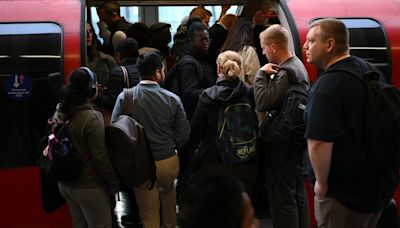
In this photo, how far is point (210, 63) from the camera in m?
4.74

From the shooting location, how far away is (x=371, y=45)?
14.6 ft

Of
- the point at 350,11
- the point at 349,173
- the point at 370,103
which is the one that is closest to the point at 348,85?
the point at 370,103

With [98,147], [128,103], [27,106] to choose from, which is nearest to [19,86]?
[27,106]

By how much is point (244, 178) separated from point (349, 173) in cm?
123

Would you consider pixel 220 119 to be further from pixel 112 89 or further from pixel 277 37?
pixel 112 89

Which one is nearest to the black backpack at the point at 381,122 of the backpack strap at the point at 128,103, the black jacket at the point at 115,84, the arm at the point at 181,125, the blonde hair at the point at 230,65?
the blonde hair at the point at 230,65

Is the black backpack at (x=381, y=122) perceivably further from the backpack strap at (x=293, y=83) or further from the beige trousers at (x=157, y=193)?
the beige trousers at (x=157, y=193)

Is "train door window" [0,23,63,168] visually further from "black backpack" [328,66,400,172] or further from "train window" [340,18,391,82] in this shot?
"train window" [340,18,391,82]

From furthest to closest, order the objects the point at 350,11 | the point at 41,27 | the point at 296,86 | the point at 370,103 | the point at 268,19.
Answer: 1. the point at 268,19
2. the point at 350,11
3. the point at 41,27
4. the point at 296,86
5. the point at 370,103

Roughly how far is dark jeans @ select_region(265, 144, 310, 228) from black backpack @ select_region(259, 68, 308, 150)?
18 cm

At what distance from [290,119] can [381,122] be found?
0.86 metres

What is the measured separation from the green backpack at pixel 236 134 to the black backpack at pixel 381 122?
3.83ft

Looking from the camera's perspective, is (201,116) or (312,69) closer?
(201,116)

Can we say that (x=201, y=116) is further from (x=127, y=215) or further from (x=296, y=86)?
(x=127, y=215)
